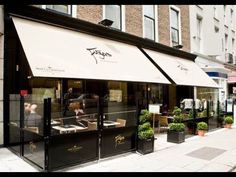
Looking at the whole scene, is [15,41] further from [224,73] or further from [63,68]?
[224,73]

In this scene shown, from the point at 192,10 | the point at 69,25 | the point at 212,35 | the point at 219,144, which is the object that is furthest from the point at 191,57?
the point at 69,25

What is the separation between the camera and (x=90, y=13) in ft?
38.0

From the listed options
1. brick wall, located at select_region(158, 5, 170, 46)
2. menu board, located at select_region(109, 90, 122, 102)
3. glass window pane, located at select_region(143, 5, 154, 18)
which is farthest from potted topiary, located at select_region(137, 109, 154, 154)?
glass window pane, located at select_region(143, 5, 154, 18)

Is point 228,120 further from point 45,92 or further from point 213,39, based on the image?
point 45,92

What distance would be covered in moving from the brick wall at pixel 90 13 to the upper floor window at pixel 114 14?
2.55 ft

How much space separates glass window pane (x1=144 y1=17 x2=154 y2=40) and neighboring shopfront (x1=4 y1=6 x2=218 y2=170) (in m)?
3.00

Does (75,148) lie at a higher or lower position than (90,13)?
lower

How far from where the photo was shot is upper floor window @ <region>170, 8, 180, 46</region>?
1692cm

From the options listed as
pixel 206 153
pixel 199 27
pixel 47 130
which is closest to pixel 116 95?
pixel 206 153

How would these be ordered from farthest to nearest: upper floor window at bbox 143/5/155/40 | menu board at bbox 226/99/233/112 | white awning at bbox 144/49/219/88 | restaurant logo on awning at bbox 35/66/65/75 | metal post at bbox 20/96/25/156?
menu board at bbox 226/99/233/112 → upper floor window at bbox 143/5/155/40 → white awning at bbox 144/49/219/88 → metal post at bbox 20/96/25/156 → restaurant logo on awning at bbox 35/66/65/75

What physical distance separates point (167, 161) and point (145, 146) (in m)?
0.98

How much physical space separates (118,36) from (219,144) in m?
5.96

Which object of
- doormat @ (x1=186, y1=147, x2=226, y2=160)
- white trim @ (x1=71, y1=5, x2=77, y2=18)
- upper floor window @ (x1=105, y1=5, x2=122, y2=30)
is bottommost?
doormat @ (x1=186, y1=147, x2=226, y2=160)

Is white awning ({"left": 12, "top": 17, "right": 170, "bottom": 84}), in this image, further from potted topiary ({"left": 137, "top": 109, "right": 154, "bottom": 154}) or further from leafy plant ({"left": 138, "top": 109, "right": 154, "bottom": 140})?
potted topiary ({"left": 137, "top": 109, "right": 154, "bottom": 154})
